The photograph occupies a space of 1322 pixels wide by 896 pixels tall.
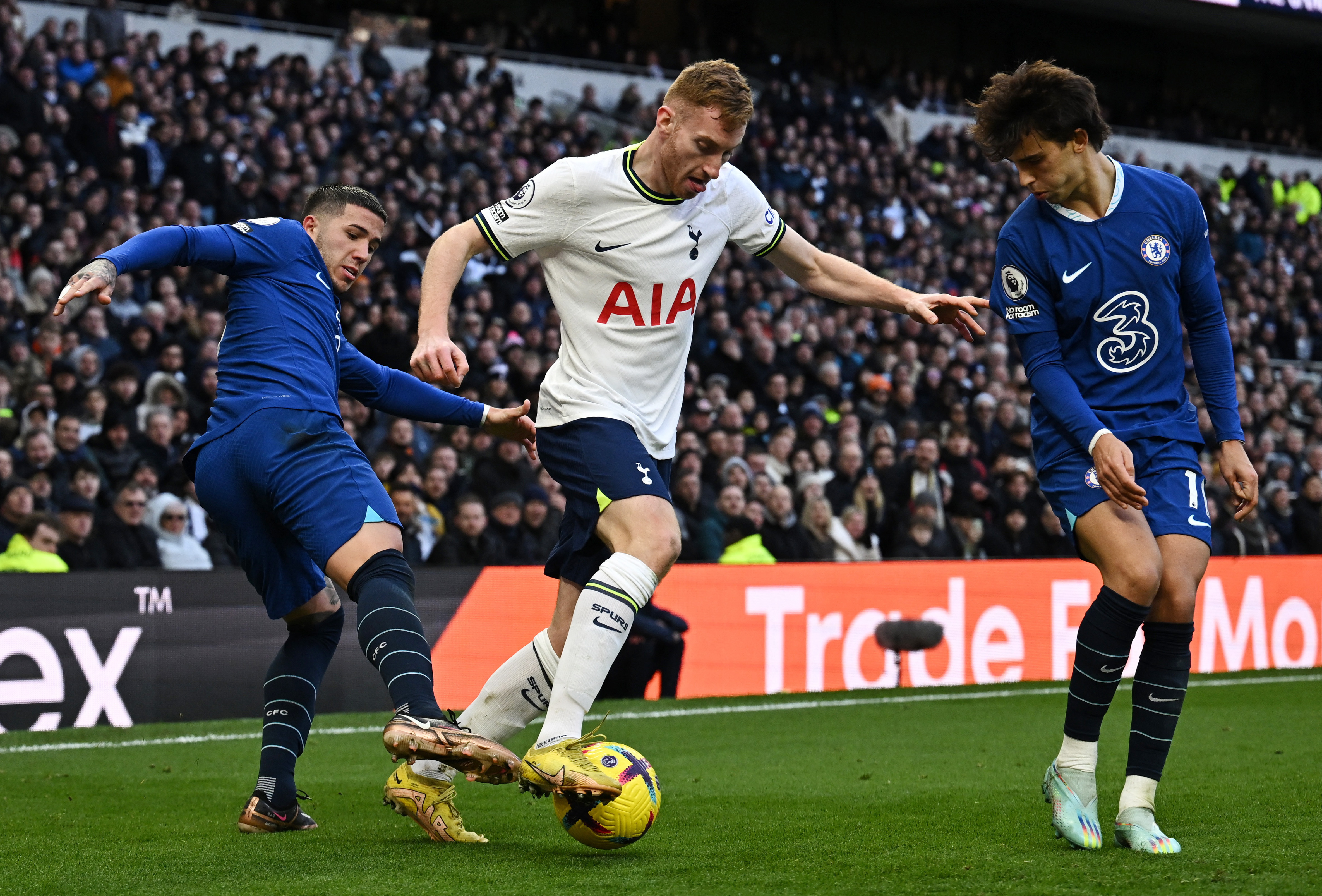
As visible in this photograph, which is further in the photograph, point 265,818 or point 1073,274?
point 265,818

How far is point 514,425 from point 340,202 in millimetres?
959

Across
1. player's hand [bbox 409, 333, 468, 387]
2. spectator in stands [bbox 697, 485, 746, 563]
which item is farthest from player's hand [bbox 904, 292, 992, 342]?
spectator in stands [bbox 697, 485, 746, 563]

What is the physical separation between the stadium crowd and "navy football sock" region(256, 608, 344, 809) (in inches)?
209

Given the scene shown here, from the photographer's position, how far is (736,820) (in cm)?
508

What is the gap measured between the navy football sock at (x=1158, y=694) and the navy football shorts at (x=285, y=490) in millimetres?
2266

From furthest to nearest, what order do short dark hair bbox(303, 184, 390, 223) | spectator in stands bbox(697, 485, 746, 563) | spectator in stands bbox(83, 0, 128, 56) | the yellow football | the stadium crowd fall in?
spectator in stands bbox(83, 0, 128, 56), spectator in stands bbox(697, 485, 746, 563), the stadium crowd, short dark hair bbox(303, 184, 390, 223), the yellow football

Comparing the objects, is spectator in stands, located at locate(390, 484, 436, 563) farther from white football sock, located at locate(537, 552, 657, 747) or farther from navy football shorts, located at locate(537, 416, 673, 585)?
white football sock, located at locate(537, 552, 657, 747)

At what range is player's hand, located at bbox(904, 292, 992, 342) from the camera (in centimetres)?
479

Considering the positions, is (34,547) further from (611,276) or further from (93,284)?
(611,276)

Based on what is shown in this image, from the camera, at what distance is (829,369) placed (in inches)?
643

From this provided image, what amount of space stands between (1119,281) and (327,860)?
282 cm

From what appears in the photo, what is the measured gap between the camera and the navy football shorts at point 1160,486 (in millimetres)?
4324

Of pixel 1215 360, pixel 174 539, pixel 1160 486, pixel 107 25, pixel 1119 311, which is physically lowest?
pixel 174 539

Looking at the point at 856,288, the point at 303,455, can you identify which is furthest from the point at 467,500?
the point at 303,455
